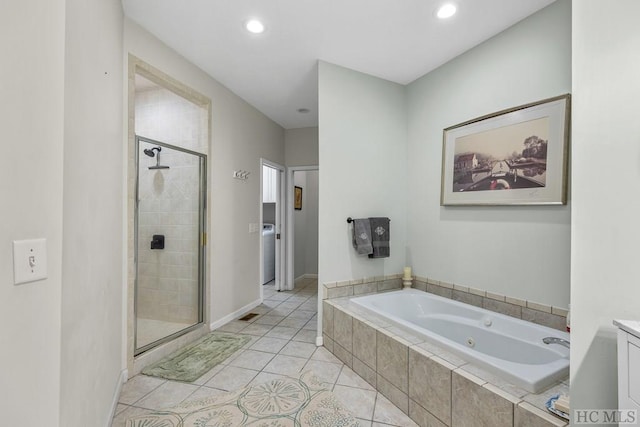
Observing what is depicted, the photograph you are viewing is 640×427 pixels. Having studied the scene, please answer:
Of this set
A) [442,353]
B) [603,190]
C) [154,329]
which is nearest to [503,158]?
[603,190]

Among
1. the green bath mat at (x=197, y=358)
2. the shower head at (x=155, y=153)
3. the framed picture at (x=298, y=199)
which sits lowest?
the green bath mat at (x=197, y=358)

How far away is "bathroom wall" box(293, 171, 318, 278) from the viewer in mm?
5543

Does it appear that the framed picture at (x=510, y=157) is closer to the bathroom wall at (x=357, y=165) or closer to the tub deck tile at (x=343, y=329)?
the bathroom wall at (x=357, y=165)

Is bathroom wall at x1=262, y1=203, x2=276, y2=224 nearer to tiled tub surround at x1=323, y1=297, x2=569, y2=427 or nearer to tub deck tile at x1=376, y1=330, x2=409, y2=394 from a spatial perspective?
tiled tub surround at x1=323, y1=297, x2=569, y2=427

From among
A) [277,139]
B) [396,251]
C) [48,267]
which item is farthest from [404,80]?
[48,267]

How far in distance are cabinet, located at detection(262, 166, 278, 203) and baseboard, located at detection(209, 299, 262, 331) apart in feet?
5.66

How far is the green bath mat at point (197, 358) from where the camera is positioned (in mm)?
2197

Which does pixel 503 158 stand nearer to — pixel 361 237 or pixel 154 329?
pixel 361 237

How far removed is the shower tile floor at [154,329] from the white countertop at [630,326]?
9.50 ft

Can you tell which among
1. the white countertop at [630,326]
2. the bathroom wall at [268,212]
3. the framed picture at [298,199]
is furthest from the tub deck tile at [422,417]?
the bathroom wall at [268,212]

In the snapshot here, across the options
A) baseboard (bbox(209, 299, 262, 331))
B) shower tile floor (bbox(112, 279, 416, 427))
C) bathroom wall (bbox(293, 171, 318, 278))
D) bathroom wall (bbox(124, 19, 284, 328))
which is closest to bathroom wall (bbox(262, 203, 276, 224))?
bathroom wall (bbox(293, 171, 318, 278))

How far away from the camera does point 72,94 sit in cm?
105

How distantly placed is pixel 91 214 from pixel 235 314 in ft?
7.88

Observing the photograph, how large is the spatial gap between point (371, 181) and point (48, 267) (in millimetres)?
2501
